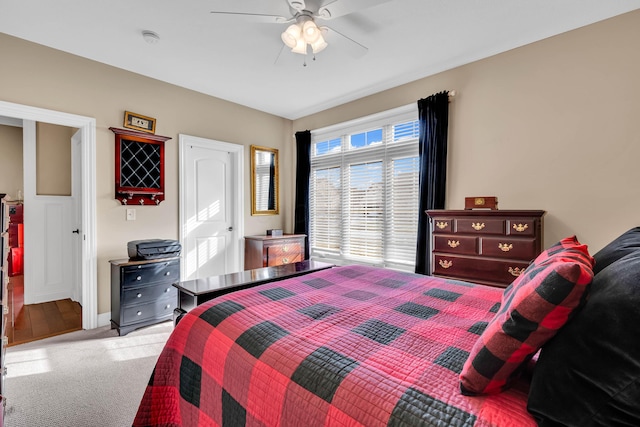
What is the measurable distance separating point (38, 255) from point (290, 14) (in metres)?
4.27

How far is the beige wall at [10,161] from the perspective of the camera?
479 centimetres

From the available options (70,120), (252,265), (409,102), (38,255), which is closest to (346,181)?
(409,102)

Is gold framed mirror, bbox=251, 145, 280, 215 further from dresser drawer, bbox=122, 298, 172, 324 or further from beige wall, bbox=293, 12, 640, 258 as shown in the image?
beige wall, bbox=293, 12, 640, 258

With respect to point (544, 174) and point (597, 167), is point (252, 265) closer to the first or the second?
point (544, 174)

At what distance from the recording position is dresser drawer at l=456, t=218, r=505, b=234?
2.37 metres

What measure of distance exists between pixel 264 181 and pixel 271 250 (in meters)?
1.18

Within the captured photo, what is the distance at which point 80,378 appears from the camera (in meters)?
2.10

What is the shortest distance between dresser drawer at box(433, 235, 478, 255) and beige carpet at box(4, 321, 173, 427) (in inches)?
102

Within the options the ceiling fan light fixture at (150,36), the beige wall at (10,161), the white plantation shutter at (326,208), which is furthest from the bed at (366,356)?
the beige wall at (10,161)

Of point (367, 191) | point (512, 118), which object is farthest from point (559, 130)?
point (367, 191)

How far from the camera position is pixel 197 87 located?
3.66 m

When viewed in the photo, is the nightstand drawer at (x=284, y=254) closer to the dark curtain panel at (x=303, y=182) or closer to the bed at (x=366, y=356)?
the dark curtain panel at (x=303, y=182)

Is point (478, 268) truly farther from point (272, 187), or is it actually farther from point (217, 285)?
point (272, 187)

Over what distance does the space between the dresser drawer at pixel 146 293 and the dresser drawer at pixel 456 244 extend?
2.52 metres
